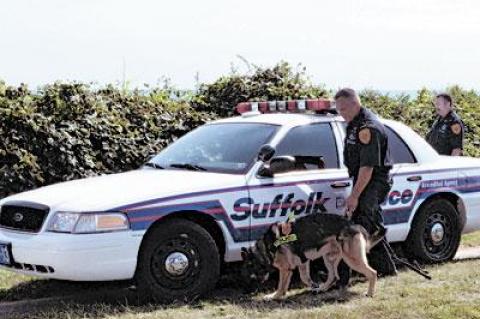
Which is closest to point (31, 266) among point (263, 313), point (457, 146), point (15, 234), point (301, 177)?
point (15, 234)

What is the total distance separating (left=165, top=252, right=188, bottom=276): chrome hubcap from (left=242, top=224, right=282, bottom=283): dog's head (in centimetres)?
50

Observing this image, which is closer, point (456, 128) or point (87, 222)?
point (87, 222)

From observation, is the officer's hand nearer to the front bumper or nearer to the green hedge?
the front bumper

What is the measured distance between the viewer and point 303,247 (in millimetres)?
6402

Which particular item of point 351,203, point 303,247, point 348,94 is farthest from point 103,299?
point 348,94

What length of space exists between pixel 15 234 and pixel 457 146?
5509 millimetres

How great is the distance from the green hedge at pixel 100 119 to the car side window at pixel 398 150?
3.26m

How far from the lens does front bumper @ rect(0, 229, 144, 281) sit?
18.8 feet

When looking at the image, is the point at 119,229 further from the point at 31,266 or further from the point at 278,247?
the point at 278,247

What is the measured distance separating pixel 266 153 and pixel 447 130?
3783 mm

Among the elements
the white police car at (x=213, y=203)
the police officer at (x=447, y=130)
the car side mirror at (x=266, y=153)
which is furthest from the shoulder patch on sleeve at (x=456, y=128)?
the car side mirror at (x=266, y=153)

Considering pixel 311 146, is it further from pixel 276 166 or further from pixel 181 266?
pixel 181 266

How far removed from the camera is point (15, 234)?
6062mm

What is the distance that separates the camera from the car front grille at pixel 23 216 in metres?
5.99
